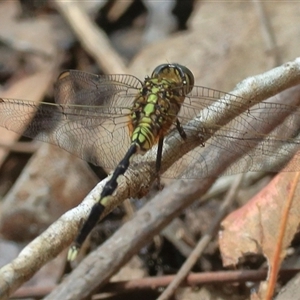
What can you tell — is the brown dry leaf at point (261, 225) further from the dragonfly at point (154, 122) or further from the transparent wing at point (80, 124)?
the transparent wing at point (80, 124)

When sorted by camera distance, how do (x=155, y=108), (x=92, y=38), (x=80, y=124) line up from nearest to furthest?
1. (x=155, y=108)
2. (x=80, y=124)
3. (x=92, y=38)

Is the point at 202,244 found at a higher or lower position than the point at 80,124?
lower

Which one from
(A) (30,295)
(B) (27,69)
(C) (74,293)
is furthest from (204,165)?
(B) (27,69)

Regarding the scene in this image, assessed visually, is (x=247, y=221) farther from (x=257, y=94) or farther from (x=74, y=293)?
(x=74, y=293)

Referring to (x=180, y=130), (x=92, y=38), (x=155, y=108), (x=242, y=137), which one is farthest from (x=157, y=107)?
(x=92, y=38)

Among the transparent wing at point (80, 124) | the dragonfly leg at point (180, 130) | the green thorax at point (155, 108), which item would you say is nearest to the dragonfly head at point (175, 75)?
the green thorax at point (155, 108)

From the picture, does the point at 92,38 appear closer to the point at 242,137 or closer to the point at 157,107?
the point at 157,107

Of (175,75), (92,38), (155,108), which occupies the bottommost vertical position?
(155,108)

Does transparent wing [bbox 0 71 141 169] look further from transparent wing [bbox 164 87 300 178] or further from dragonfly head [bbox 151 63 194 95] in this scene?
transparent wing [bbox 164 87 300 178]
